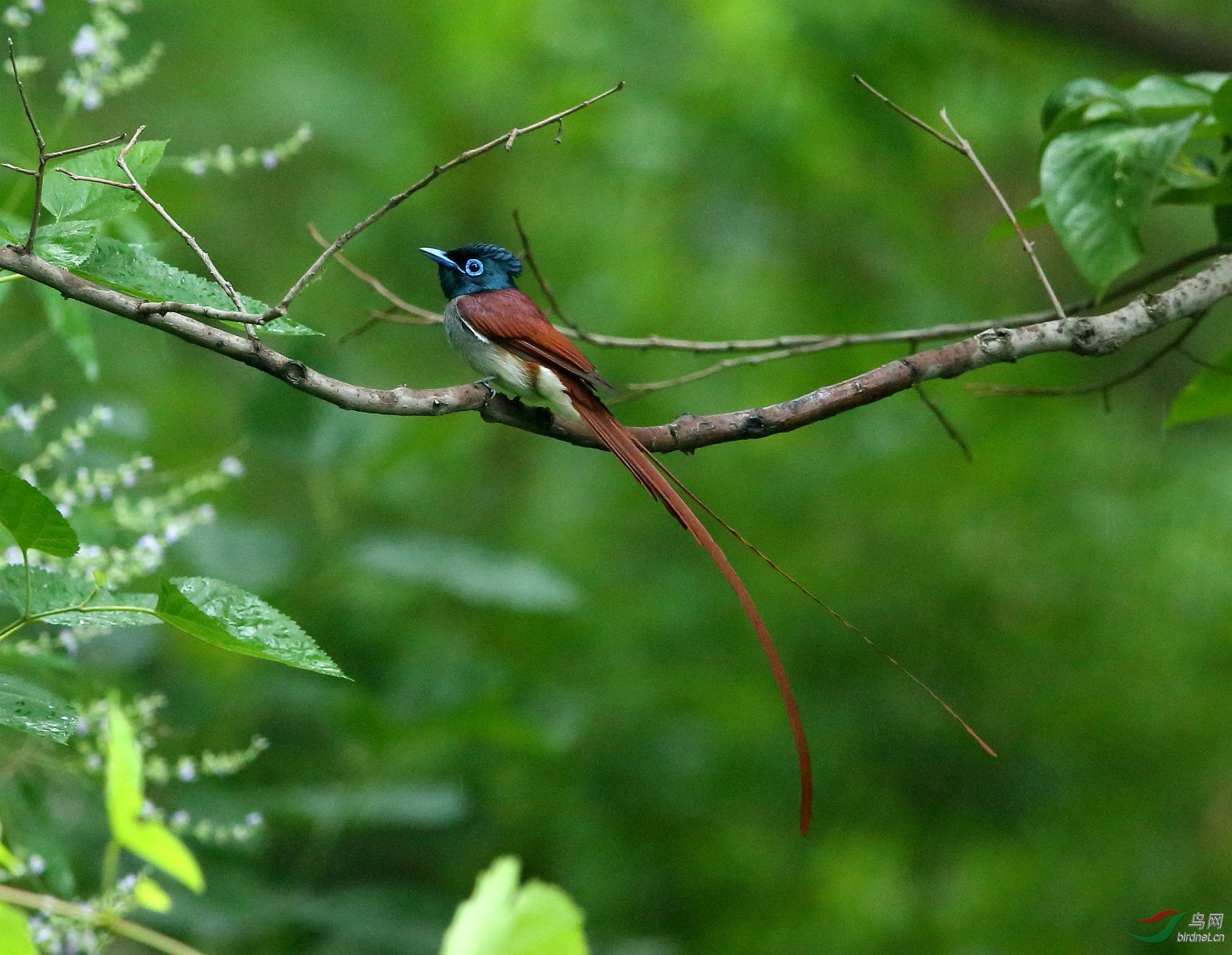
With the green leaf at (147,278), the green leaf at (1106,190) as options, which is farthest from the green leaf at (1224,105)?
the green leaf at (147,278)

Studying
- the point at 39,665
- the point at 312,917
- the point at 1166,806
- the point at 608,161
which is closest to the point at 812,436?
the point at 608,161

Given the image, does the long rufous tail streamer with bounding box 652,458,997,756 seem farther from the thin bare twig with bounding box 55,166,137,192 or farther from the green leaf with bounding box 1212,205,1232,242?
the green leaf with bounding box 1212,205,1232,242

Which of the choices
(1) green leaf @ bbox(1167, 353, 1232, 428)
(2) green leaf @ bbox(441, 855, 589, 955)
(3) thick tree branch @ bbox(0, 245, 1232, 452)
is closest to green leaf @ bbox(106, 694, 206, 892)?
(2) green leaf @ bbox(441, 855, 589, 955)

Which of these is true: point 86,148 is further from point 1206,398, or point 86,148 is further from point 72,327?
point 1206,398

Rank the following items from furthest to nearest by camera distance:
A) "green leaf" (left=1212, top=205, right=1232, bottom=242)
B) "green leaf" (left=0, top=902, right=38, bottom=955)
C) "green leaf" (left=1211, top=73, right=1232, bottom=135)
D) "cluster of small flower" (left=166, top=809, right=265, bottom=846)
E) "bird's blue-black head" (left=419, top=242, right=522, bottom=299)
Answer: "bird's blue-black head" (left=419, top=242, right=522, bottom=299) → "green leaf" (left=1212, top=205, right=1232, bottom=242) → "cluster of small flower" (left=166, top=809, right=265, bottom=846) → "green leaf" (left=1211, top=73, right=1232, bottom=135) → "green leaf" (left=0, top=902, right=38, bottom=955)

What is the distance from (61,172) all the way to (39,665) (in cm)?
96

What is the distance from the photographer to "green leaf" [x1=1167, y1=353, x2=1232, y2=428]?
2.55 m

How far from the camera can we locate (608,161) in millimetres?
5855

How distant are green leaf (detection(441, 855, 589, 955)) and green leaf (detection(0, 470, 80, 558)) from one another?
2.95 feet

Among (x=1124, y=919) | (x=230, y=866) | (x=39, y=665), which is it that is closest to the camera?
(x=39, y=665)

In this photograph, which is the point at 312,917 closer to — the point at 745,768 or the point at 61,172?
the point at 745,768

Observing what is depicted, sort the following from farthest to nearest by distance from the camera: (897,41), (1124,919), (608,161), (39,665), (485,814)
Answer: (608,161) → (897,41) → (1124,919) → (485,814) → (39,665)

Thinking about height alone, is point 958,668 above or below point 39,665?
below

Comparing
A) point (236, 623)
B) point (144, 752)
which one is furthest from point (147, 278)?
point (144, 752)
